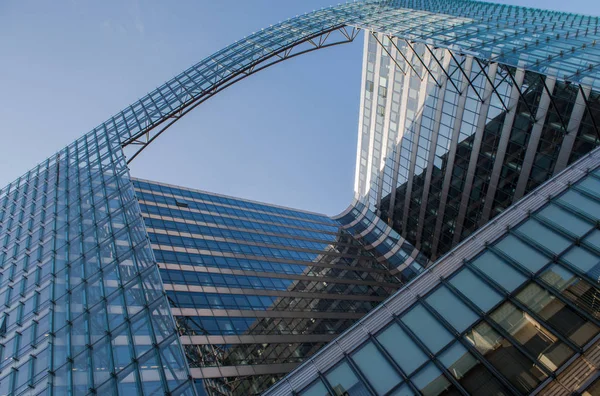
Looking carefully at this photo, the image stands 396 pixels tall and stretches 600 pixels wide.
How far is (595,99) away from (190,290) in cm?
3274

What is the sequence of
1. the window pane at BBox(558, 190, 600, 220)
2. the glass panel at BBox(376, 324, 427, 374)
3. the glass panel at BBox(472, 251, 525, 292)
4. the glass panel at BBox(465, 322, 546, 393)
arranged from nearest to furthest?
the glass panel at BBox(465, 322, 546, 393), the glass panel at BBox(376, 324, 427, 374), the glass panel at BBox(472, 251, 525, 292), the window pane at BBox(558, 190, 600, 220)

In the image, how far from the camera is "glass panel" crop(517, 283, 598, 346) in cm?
1240

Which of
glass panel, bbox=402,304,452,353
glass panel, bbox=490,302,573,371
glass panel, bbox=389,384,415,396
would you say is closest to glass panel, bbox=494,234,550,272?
glass panel, bbox=490,302,573,371

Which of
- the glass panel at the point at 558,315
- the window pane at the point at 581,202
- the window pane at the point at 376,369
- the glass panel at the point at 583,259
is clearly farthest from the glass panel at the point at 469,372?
the window pane at the point at 581,202

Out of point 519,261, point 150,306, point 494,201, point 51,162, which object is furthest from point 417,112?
point 51,162

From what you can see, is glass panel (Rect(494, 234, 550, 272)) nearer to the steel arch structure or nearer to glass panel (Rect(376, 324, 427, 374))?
glass panel (Rect(376, 324, 427, 374))

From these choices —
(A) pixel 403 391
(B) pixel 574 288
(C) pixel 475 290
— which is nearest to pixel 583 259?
(B) pixel 574 288

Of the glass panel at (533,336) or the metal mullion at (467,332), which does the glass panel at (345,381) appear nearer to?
the metal mullion at (467,332)

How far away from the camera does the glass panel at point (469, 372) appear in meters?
12.4

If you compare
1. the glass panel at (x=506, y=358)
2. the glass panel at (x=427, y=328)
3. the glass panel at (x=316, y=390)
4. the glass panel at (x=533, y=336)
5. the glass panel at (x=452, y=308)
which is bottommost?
the glass panel at (x=316, y=390)

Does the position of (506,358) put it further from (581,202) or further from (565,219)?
(581,202)

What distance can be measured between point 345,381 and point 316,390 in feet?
3.38

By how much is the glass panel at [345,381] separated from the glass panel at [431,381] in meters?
1.69

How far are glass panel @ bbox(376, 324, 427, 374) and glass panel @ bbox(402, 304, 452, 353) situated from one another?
36 centimetres
